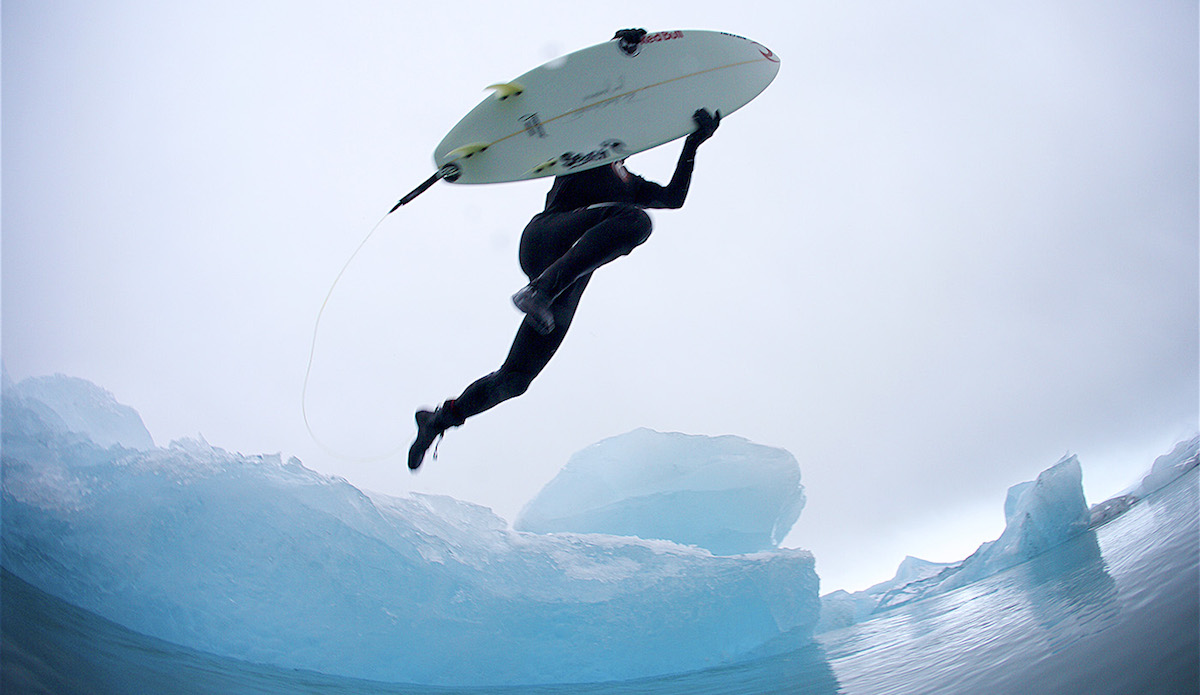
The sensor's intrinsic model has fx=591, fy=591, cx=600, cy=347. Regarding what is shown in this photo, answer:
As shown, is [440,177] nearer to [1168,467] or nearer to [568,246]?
[568,246]

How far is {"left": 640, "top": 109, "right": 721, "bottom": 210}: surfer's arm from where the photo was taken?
2.19 meters

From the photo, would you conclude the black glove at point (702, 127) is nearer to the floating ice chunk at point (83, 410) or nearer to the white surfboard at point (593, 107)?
the white surfboard at point (593, 107)

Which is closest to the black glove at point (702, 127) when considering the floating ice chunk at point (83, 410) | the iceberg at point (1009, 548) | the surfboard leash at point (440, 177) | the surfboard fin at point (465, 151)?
the surfboard fin at point (465, 151)

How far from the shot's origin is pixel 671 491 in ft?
25.1

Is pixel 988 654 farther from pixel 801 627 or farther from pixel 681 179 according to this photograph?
pixel 801 627

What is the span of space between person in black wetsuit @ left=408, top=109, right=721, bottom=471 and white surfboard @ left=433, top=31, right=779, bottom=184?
109 mm

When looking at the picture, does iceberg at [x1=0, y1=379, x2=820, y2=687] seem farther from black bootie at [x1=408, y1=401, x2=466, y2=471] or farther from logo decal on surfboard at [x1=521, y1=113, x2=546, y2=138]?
logo decal on surfboard at [x1=521, y1=113, x2=546, y2=138]

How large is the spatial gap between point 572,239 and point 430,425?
0.89 meters

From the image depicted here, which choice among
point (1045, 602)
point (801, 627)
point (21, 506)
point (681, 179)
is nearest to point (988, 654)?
→ point (1045, 602)

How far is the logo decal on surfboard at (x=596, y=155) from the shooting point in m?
2.26

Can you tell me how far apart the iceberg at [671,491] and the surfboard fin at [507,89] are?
595cm

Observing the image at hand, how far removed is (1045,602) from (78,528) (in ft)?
24.0

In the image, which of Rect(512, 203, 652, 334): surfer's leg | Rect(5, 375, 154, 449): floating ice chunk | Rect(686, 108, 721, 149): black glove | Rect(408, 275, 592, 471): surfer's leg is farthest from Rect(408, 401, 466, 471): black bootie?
Rect(5, 375, 154, 449): floating ice chunk

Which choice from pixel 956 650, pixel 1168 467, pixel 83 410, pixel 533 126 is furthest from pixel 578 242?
pixel 1168 467
